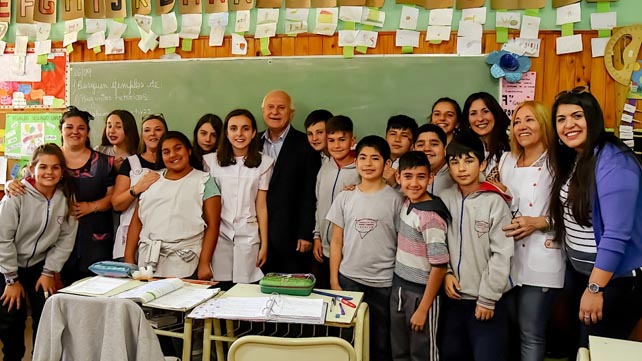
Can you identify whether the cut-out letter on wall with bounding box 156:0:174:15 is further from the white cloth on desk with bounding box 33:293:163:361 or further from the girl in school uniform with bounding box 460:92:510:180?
the white cloth on desk with bounding box 33:293:163:361

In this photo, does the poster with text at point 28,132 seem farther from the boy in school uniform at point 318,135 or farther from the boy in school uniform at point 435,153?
the boy in school uniform at point 435,153

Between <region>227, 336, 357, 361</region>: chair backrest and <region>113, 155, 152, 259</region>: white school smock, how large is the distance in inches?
60.0

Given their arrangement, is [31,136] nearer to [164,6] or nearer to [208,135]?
[164,6]

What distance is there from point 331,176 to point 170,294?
3.36 feet

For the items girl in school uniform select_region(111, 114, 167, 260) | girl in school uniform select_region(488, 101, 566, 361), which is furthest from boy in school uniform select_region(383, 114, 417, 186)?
girl in school uniform select_region(111, 114, 167, 260)

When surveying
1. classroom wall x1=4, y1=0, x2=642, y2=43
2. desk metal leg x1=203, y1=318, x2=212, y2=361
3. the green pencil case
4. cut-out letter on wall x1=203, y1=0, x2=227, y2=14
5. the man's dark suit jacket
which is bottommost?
desk metal leg x1=203, y1=318, x2=212, y2=361

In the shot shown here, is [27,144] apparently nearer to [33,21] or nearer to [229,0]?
[33,21]

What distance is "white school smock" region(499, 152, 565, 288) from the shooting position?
215 centimetres

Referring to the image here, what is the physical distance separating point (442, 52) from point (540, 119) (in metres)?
1.05

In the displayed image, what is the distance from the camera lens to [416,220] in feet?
7.29

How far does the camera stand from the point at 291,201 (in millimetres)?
2824

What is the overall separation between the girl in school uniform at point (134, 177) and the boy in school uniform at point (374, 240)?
109 cm

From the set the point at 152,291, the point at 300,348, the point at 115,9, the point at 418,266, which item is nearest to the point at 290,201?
the point at 418,266

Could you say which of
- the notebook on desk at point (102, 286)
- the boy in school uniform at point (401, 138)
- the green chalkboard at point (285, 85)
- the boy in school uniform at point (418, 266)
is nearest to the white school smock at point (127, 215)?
the notebook on desk at point (102, 286)
